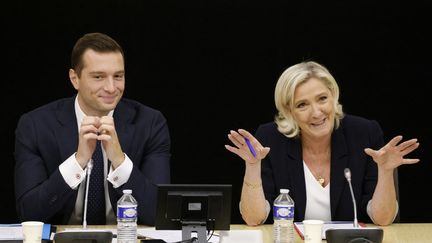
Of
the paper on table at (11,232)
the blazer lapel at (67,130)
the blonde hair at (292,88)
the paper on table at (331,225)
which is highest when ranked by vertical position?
the blonde hair at (292,88)

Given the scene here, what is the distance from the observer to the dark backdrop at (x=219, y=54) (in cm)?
564

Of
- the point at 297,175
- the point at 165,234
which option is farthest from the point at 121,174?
the point at 297,175

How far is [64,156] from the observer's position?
4.50 metres

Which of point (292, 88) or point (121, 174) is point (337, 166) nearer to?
point (292, 88)

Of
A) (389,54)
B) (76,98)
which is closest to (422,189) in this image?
(389,54)

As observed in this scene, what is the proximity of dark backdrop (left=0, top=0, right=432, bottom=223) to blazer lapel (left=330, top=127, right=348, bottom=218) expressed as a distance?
117cm

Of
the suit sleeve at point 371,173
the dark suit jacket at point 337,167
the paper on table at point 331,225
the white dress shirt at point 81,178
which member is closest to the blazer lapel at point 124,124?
the white dress shirt at point 81,178

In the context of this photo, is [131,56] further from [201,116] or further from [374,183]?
[374,183]

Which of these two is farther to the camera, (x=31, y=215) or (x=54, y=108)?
(x=54, y=108)

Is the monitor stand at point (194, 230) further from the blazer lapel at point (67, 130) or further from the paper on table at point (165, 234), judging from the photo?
the blazer lapel at point (67, 130)

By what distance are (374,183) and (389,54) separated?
144cm

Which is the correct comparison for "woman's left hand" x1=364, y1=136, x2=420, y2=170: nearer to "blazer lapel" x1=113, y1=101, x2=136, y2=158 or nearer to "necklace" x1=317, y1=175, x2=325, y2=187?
"necklace" x1=317, y1=175, x2=325, y2=187

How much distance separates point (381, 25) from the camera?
18.7 ft

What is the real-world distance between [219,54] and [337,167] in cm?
146
